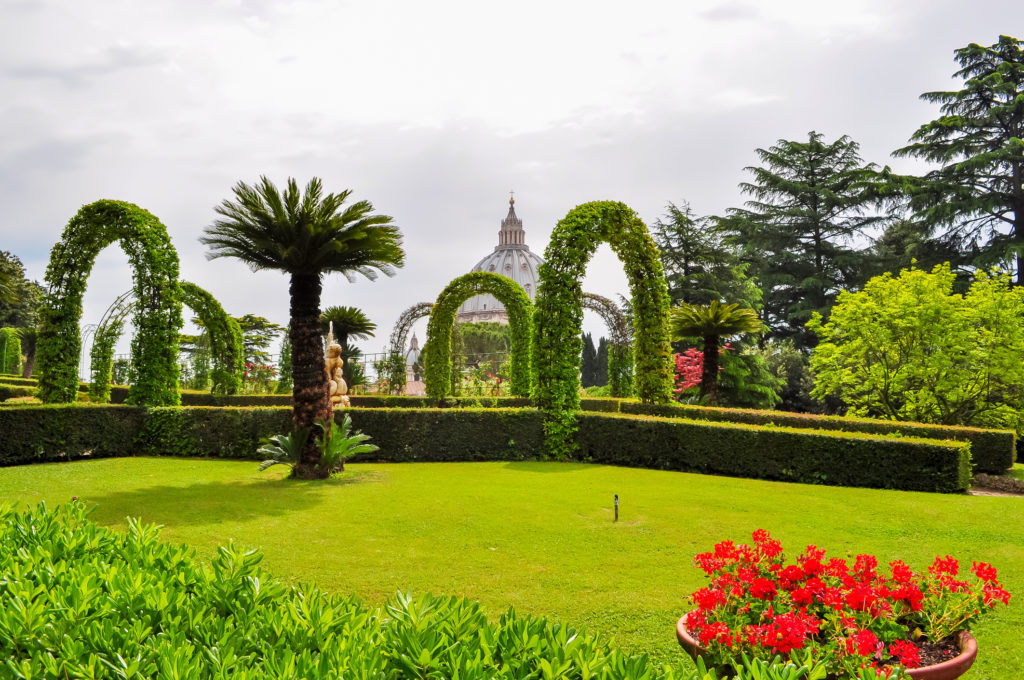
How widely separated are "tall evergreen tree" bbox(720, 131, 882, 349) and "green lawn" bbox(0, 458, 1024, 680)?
78.8 ft

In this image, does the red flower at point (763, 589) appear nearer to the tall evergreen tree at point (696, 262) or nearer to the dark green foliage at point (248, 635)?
the dark green foliage at point (248, 635)

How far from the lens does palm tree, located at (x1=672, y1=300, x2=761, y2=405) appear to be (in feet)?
62.3

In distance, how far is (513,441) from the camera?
13.6 metres

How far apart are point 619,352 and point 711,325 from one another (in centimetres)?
521

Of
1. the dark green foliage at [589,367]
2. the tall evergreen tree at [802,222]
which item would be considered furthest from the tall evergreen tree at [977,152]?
the dark green foliage at [589,367]

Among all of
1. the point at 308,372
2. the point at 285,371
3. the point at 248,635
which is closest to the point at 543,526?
the point at 248,635

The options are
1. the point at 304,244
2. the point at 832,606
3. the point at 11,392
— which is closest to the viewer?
the point at 832,606

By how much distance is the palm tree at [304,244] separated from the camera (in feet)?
35.6

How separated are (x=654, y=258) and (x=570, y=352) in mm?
3137

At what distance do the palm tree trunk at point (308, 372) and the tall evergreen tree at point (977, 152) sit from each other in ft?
87.2

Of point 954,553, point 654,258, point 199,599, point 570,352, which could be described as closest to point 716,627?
point 199,599

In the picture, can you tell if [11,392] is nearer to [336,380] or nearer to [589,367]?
[336,380]

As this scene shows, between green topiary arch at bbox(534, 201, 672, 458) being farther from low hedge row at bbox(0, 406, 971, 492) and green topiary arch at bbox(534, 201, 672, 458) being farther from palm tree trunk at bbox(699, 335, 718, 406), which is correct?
palm tree trunk at bbox(699, 335, 718, 406)

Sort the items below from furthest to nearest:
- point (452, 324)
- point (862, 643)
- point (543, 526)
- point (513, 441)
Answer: point (452, 324)
point (513, 441)
point (543, 526)
point (862, 643)
